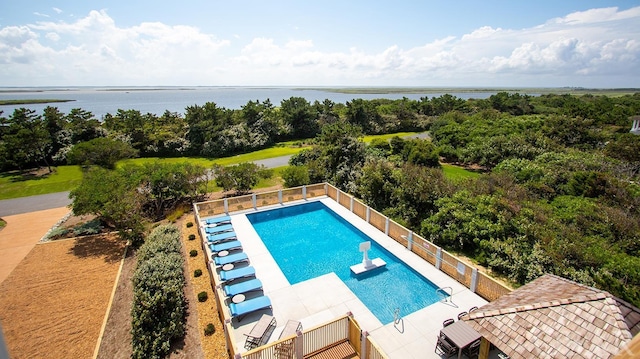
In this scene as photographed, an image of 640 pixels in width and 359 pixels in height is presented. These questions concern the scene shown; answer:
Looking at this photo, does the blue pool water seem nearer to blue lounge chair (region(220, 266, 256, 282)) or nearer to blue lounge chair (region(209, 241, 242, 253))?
blue lounge chair (region(220, 266, 256, 282))

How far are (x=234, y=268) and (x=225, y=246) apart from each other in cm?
167

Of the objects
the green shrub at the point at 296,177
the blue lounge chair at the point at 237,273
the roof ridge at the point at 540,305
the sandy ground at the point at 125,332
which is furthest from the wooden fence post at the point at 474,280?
the green shrub at the point at 296,177

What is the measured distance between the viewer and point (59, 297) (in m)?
13.2

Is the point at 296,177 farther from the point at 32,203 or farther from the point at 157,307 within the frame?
the point at 32,203

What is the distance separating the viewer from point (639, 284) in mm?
11039

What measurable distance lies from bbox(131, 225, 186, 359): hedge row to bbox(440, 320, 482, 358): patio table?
8.80 metres

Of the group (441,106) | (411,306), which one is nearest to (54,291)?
(411,306)

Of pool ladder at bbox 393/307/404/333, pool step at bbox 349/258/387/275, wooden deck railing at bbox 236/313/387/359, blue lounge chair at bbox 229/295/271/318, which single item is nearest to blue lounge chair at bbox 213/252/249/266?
blue lounge chair at bbox 229/295/271/318

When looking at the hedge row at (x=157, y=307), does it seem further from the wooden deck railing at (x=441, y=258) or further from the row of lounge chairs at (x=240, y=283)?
the wooden deck railing at (x=441, y=258)

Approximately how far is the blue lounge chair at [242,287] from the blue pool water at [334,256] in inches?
71.6

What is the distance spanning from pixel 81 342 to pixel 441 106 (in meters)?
70.0

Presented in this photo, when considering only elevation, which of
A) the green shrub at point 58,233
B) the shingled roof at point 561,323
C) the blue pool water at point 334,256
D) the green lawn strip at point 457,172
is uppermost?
the shingled roof at point 561,323

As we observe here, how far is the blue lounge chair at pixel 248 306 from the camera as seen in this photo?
37.7ft

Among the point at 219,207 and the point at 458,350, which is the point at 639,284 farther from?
the point at 219,207
